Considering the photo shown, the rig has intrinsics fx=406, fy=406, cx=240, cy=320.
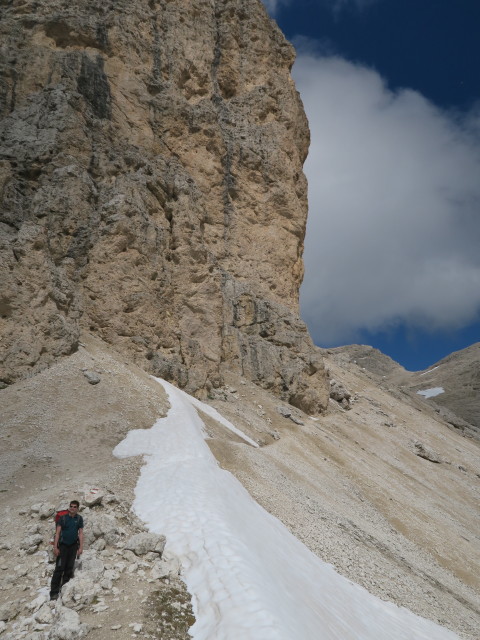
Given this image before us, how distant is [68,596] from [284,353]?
31764 mm

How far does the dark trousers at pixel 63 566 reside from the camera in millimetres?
6436

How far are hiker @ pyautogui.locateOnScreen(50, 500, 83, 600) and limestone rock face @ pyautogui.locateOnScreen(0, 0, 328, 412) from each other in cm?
1231

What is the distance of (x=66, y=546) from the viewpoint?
684 cm

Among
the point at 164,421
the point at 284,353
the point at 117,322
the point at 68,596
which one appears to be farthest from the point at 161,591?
→ the point at 284,353

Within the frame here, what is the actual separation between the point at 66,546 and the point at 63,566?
Answer: 292mm

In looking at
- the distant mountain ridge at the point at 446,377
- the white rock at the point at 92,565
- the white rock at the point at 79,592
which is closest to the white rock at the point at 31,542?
the white rock at the point at 92,565

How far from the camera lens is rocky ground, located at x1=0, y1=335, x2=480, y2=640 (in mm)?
6359

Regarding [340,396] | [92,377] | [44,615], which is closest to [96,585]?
[44,615]

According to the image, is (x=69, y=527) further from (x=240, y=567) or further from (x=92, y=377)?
(x=92, y=377)

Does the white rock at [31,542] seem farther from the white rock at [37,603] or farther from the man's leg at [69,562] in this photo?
the white rock at [37,603]

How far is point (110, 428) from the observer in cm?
1560

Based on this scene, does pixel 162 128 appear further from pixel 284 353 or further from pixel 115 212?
pixel 284 353

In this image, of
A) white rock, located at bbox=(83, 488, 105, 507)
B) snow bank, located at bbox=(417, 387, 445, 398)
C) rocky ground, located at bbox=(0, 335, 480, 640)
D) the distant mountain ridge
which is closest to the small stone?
rocky ground, located at bbox=(0, 335, 480, 640)

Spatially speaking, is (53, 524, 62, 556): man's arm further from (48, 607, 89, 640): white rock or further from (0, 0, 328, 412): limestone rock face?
(0, 0, 328, 412): limestone rock face
